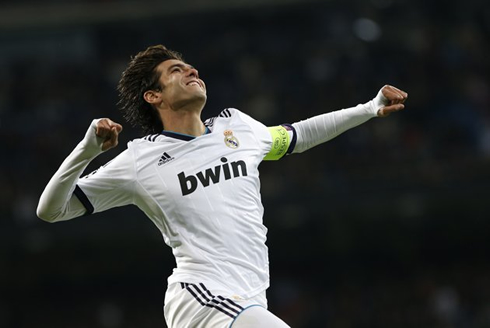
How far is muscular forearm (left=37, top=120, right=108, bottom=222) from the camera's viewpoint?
4.60 metres

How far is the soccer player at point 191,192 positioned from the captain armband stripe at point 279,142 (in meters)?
0.07

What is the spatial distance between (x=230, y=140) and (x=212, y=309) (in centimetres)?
106

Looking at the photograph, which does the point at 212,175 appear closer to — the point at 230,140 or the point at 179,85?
the point at 230,140

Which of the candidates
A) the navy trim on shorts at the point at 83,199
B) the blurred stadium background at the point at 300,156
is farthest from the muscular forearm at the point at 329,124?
the blurred stadium background at the point at 300,156

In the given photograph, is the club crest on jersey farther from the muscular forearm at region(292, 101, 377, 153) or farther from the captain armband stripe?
the muscular forearm at region(292, 101, 377, 153)

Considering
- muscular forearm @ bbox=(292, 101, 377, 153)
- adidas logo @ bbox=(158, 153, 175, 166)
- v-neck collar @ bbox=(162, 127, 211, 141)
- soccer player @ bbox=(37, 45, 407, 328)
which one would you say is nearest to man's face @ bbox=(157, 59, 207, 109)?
soccer player @ bbox=(37, 45, 407, 328)

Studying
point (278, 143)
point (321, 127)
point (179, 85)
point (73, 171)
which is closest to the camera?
point (73, 171)

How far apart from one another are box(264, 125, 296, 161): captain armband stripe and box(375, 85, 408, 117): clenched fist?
575 millimetres

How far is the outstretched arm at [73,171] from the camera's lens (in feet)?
14.9

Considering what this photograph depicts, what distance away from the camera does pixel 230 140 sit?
5305 millimetres

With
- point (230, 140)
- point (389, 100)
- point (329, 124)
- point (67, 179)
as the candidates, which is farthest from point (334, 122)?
point (67, 179)

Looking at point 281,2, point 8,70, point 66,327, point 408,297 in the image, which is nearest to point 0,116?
point 8,70

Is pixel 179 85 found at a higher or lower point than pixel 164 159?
higher

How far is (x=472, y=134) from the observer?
14195 mm
